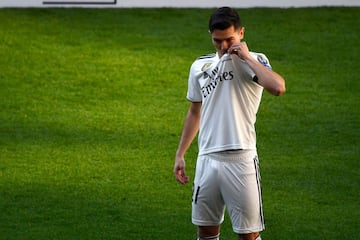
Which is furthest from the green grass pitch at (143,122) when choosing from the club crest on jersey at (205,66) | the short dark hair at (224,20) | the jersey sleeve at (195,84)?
the short dark hair at (224,20)

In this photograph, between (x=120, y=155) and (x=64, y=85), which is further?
(x=64, y=85)

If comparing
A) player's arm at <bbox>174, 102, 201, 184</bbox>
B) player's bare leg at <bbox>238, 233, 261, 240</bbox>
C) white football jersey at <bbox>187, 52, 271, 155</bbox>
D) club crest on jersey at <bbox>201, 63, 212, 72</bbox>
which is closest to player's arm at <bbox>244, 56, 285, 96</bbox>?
white football jersey at <bbox>187, 52, 271, 155</bbox>

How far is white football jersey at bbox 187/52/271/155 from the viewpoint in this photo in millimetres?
7094

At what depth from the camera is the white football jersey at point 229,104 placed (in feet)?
23.3

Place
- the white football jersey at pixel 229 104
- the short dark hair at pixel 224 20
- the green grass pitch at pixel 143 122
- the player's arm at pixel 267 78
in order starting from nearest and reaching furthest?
1. the player's arm at pixel 267 78
2. the short dark hair at pixel 224 20
3. the white football jersey at pixel 229 104
4. the green grass pitch at pixel 143 122

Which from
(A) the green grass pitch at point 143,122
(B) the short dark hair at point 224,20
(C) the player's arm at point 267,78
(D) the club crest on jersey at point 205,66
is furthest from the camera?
(A) the green grass pitch at point 143,122

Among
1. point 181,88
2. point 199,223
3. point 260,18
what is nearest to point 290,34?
point 260,18

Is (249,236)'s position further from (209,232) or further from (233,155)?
(233,155)

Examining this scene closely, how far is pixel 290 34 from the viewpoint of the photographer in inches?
592

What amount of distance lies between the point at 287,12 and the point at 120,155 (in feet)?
16.8

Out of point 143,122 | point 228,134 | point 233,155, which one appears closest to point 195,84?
point 228,134

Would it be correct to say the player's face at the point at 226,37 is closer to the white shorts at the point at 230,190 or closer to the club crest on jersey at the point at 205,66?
the club crest on jersey at the point at 205,66

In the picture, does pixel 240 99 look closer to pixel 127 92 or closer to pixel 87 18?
pixel 127 92

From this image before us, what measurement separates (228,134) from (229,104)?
0.18 meters
